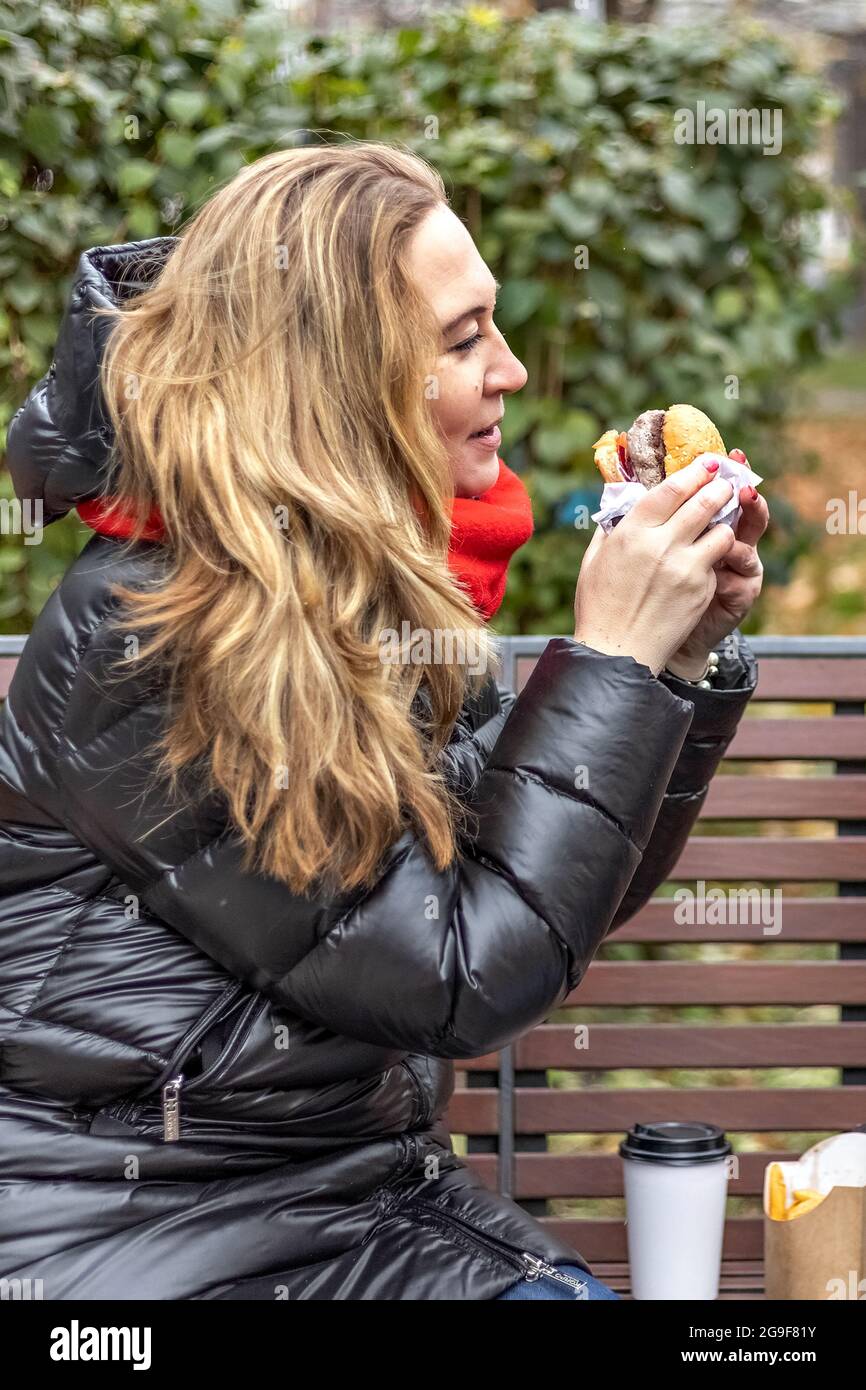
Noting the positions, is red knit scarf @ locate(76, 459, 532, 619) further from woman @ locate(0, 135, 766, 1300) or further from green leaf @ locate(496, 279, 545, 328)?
green leaf @ locate(496, 279, 545, 328)

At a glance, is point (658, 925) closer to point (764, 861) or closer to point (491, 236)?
point (764, 861)

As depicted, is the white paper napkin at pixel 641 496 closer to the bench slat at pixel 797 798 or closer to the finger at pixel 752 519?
the finger at pixel 752 519

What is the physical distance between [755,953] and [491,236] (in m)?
2.05

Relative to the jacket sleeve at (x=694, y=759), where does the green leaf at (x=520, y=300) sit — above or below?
above

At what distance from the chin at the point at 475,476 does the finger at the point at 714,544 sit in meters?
0.33

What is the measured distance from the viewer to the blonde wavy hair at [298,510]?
5.10 feet

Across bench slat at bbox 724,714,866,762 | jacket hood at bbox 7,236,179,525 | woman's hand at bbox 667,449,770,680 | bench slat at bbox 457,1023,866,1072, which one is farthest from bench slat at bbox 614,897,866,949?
jacket hood at bbox 7,236,179,525

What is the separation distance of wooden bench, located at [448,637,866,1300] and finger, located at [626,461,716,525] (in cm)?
96

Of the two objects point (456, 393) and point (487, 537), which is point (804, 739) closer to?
point (487, 537)

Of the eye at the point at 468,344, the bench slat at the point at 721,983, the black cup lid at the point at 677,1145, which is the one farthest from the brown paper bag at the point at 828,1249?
the eye at the point at 468,344

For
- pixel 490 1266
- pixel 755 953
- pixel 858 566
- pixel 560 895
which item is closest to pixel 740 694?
pixel 560 895

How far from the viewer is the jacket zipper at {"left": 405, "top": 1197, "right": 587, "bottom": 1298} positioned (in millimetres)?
1733

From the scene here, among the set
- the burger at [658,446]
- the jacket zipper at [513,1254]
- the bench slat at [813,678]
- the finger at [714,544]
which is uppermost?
the burger at [658,446]

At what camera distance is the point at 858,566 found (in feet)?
29.2
